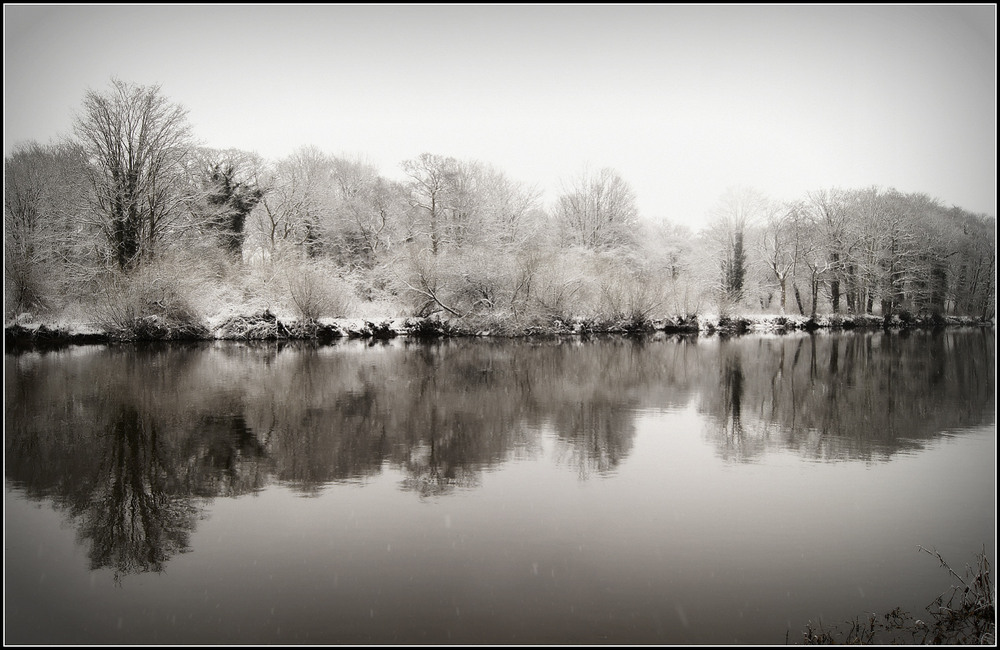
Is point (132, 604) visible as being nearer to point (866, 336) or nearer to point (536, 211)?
point (866, 336)

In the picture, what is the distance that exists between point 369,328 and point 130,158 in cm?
1466

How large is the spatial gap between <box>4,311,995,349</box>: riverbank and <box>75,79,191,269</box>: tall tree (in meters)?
4.40

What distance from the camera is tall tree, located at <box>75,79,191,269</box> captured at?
31797 millimetres

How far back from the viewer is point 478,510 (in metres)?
7.62

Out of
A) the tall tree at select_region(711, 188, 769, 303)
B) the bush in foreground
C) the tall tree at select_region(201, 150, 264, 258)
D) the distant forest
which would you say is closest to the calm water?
the bush in foreground

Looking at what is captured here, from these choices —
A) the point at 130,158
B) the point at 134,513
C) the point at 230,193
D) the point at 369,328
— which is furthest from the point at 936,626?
the point at 230,193

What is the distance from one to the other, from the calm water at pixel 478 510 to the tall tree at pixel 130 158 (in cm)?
1831

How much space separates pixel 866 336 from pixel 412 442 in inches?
1393

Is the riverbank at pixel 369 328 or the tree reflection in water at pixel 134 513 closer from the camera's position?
the tree reflection in water at pixel 134 513

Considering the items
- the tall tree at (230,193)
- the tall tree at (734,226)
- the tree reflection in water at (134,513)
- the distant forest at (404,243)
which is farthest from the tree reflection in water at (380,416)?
the tall tree at (734,226)

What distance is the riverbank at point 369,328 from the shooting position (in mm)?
28344

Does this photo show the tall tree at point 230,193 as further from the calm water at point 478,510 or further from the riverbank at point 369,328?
the calm water at point 478,510

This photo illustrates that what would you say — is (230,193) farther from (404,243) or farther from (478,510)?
(478,510)

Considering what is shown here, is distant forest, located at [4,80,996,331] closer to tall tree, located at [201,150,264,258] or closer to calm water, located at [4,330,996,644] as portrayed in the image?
tall tree, located at [201,150,264,258]
